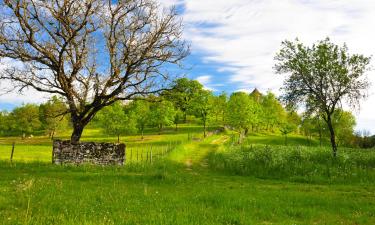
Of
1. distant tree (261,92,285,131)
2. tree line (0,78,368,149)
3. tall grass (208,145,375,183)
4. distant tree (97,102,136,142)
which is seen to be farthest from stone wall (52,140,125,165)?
distant tree (261,92,285,131)

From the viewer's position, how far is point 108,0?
3253 centimetres

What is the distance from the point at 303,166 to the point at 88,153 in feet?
58.4

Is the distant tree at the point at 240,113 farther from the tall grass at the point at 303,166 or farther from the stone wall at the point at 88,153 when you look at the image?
the stone wall at the point at 88,153

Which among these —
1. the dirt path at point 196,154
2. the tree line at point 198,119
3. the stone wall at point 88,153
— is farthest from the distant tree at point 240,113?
the stone wall at point 88,153

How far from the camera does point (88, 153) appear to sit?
3212 cm

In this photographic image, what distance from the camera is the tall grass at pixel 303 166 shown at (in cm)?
2609

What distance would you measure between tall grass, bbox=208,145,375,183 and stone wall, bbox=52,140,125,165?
28.5ft

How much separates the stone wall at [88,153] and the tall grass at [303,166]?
8.68 metres

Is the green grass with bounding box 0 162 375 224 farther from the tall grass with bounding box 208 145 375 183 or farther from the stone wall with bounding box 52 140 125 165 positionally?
the stone wall with bounding box 52 140 125 165

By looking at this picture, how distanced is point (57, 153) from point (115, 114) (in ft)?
192

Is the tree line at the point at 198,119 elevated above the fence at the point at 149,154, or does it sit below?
above

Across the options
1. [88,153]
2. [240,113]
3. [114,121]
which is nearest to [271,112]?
[240,113]

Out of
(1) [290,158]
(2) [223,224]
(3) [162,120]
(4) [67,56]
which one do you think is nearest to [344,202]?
(2) [223,224]

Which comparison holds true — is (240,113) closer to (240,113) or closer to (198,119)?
(240,113)
